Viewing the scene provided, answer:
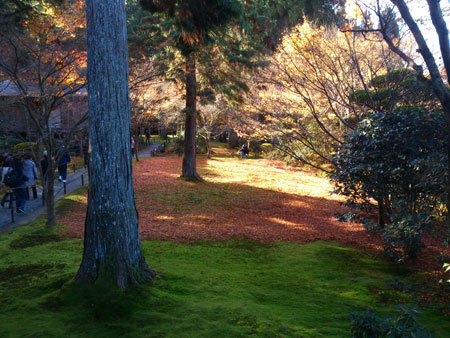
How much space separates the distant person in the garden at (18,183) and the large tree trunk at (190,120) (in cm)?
702

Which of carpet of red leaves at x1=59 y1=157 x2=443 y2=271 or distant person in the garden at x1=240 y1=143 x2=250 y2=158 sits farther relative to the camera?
distant person in the garden at x1=240 y1=143 x2=250 y2=158

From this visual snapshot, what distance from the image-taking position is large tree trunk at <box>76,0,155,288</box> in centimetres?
496

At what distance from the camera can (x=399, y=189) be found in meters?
7.21

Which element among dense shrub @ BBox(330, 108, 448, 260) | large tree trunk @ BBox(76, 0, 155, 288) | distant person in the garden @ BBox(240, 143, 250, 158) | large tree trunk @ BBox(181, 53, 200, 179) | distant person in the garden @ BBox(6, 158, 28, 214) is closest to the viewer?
large tree trunk @ BBox(76, 0, 155, 288)

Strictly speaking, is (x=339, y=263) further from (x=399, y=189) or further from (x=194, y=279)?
(x=194, y=279)

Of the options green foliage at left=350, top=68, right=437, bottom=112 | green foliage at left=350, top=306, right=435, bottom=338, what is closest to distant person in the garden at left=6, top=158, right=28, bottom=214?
green foliage at left=350, top=68, right=437, bottom=112

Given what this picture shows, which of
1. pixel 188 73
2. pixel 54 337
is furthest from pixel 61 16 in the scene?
pixel 54 337

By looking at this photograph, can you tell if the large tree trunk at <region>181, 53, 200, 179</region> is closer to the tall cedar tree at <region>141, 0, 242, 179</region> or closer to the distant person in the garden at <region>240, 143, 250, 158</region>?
the tall cedar tree at <region>141, 0, 242, 179</region>

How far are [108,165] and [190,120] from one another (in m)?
13.0

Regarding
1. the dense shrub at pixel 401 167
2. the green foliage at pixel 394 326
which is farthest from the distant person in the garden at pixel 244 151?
the green foliage at pixel 394 326

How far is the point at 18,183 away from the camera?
39.1ft

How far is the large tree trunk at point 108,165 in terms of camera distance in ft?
16.3

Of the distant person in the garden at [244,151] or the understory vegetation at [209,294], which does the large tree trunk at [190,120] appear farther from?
the distant person in the garden at [244,151]

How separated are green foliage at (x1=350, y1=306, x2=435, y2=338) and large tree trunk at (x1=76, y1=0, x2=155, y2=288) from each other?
10.2 ft
